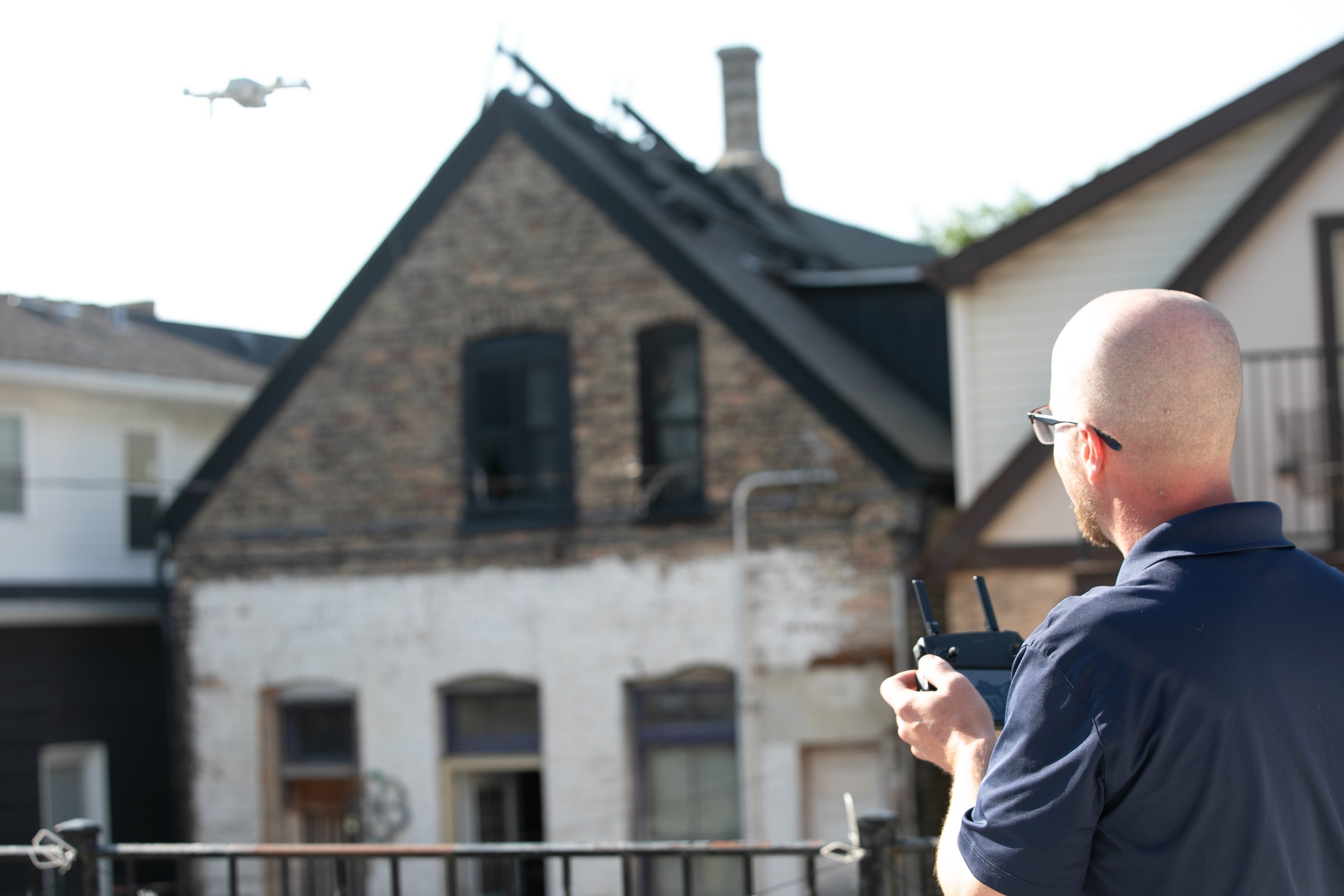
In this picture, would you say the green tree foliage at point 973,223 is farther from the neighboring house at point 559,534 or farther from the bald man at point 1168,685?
the bald man at point 1168,685

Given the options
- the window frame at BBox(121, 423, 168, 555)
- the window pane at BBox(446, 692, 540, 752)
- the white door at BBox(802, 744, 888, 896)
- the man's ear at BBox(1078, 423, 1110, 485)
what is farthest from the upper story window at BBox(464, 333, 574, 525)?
the man's ear at BBox(1078, 423, 1110, 485)

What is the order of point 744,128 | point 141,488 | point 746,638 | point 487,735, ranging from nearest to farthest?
point 746,638, point 487,735, point 141,488, point 744,128

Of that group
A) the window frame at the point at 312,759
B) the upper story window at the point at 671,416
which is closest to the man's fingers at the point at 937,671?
the upper story window at the point at 671,416

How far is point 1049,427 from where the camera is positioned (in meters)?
2.12

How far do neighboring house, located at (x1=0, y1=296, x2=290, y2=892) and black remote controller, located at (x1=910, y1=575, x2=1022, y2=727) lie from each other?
44.3ft

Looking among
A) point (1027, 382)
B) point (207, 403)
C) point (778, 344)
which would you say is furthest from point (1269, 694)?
point (207, 403)

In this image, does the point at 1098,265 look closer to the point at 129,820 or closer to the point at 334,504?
the point at 334,504

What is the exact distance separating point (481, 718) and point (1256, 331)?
7177mm

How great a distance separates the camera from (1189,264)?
33.5 feet

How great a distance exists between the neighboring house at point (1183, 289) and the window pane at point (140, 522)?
→ 30.7 ft

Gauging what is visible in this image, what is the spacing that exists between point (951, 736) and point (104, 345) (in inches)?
635

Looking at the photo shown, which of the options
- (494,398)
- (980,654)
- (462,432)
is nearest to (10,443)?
(462,432)

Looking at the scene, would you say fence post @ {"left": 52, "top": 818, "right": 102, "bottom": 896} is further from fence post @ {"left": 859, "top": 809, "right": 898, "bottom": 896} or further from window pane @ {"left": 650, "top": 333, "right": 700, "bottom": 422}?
window pane @ {"left": 650, "top": 333, "right": 700, "bottom": 422}

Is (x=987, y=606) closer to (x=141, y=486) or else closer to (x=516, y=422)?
(x=516, y=422)
